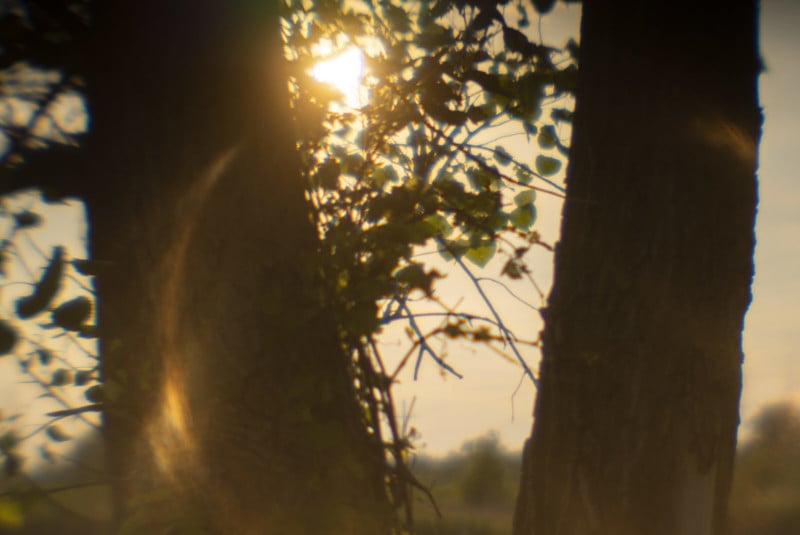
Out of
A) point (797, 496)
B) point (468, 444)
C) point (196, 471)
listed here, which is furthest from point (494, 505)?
point (196, 471)

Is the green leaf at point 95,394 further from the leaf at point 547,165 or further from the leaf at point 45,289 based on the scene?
the leaf at point 547,165

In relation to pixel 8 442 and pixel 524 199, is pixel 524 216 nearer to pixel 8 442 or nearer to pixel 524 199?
pixel 524 199

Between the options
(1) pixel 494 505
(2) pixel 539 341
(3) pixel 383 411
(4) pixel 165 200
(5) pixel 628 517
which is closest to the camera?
(5) pixel 628 517

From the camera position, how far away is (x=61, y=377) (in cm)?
161

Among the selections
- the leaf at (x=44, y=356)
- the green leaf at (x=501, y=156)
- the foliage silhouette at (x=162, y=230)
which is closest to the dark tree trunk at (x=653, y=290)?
the foliage silhouette at (x=162, y=230)

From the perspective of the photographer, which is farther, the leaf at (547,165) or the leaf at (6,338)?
the leaf at (547,165)

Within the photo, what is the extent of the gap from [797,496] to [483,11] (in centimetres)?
1828

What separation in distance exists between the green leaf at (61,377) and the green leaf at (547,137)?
2.11m

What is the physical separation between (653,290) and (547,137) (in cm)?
143

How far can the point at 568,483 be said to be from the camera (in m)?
1.44

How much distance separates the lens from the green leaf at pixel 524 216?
98.8 inches

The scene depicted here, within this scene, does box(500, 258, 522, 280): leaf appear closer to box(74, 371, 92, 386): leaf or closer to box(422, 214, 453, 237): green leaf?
box(422, 214, 453, 237): green leaf

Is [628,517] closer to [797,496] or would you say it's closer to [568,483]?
[568,483]

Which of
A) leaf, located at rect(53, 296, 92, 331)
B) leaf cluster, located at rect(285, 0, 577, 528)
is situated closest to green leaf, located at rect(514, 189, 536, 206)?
leaf cluster, located at rect(285, 0, 577, 528)
